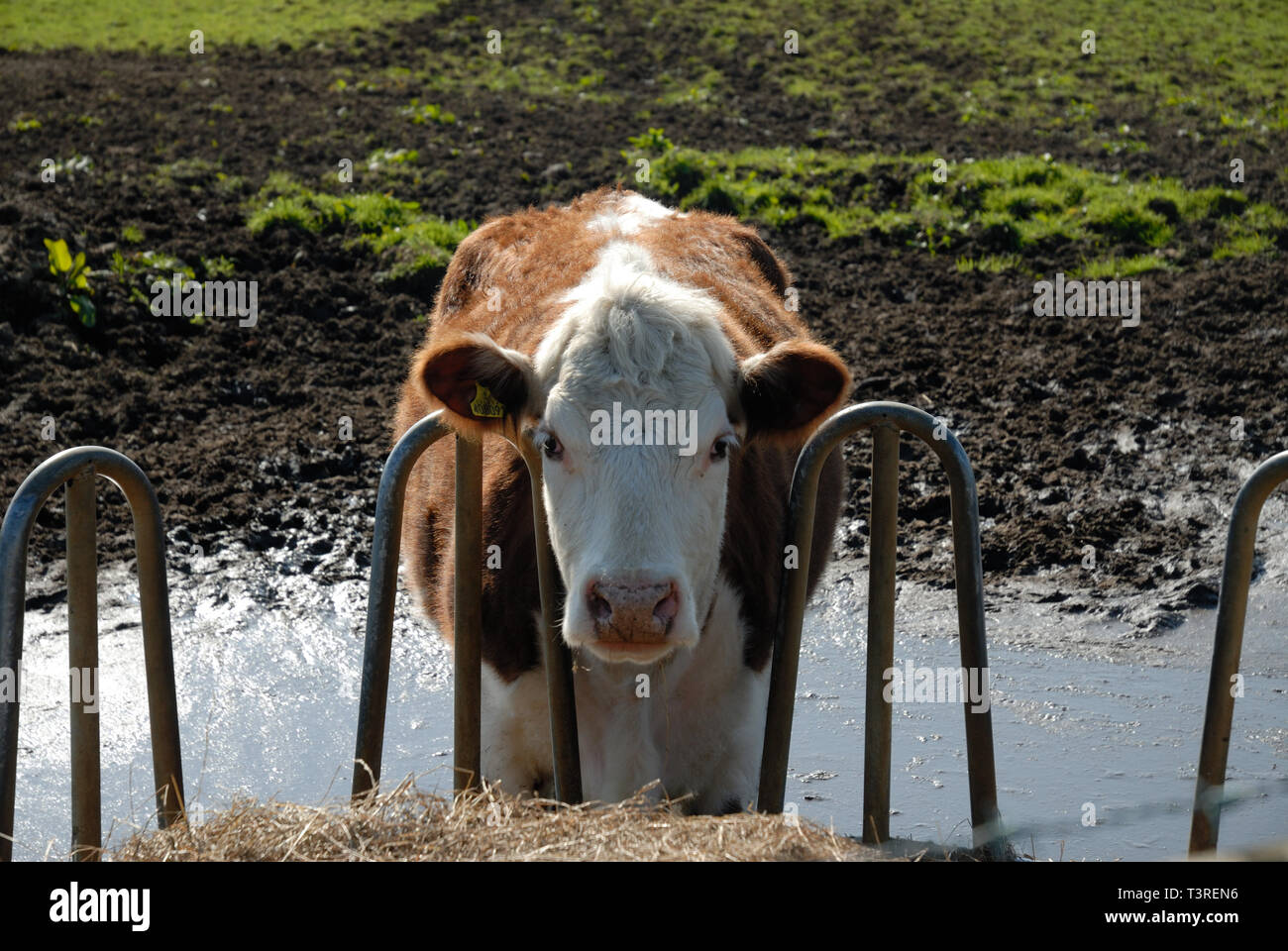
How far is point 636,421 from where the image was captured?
11.8ft

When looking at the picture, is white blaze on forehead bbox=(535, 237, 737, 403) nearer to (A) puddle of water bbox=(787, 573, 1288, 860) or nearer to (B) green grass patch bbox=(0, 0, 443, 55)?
(A) puddle of water bbox=(787, 573, 1288, 860)

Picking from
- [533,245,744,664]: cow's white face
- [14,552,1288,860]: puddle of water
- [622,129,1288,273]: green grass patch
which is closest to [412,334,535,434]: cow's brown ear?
[533,245,744,664]: cow's white face

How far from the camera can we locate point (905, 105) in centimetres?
1755

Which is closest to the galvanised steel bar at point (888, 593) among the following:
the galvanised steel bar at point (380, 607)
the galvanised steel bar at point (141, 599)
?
the galvanised steel bar at point (380, 607)

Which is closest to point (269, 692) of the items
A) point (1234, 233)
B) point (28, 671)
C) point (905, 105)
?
point (28, 671)

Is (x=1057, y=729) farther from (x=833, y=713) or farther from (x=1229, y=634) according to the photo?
(x=1229, y=634)

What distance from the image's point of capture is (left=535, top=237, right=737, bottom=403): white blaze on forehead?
3.71m

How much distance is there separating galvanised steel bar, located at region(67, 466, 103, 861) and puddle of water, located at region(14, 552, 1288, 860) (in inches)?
42.8

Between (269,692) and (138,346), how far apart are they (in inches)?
179

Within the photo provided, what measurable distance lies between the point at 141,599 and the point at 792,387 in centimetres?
190

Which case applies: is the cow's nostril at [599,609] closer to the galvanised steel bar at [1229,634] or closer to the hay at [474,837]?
the hay at [474,837]

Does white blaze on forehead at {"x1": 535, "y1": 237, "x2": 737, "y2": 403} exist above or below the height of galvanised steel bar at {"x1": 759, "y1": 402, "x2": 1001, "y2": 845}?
above

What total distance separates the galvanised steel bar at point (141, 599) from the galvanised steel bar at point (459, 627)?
496 mm
